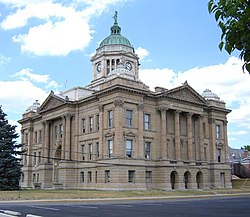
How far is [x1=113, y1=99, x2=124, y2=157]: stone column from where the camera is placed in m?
49.0

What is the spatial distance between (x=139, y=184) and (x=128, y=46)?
3089 centimetres

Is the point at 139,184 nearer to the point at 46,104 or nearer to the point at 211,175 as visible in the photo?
the point at 211,175

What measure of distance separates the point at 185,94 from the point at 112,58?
1844 centimetres

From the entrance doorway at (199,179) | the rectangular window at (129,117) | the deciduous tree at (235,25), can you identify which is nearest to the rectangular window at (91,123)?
the rectangular window at (129,117)

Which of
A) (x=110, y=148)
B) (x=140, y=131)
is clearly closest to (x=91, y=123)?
(x=110, y=148)

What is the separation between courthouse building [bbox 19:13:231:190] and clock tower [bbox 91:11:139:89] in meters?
0.20

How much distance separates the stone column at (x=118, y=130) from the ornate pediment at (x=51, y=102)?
12.9m

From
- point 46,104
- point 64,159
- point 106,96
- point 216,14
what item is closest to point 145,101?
point 106,96

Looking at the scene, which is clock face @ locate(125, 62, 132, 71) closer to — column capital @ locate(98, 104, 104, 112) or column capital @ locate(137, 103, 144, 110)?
column capital @ locate(98, 104, 104, 112)

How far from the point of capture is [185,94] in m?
57.7

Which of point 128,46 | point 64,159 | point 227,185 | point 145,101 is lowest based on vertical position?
point 227,185

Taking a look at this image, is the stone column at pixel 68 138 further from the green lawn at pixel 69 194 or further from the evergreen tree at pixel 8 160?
the green lawn at pixel 69 194

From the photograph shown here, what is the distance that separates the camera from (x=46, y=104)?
214ft

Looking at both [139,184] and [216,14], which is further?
[139,184]
